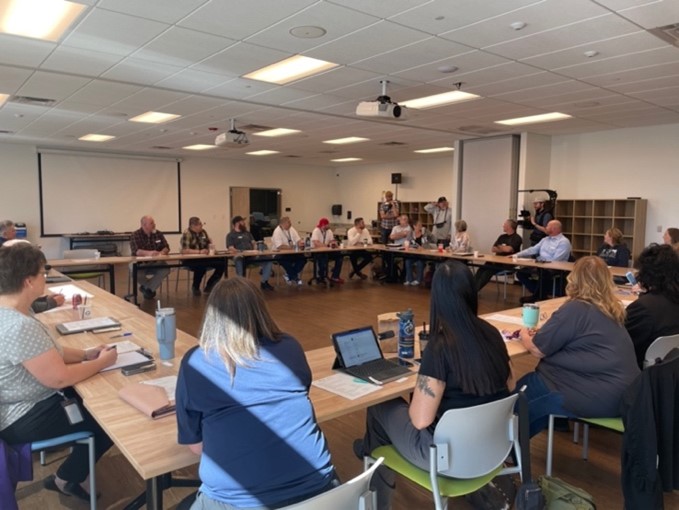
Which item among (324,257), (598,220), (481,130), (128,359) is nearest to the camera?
(128,359)

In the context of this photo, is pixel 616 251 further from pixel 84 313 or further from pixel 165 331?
pixel 84 313

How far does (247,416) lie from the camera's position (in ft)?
4.64

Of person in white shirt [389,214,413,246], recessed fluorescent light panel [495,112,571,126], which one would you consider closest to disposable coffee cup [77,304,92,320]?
recessed fluorescent light panel [495,112,571,126]

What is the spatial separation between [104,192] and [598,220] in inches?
429

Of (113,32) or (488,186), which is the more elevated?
(113,32)

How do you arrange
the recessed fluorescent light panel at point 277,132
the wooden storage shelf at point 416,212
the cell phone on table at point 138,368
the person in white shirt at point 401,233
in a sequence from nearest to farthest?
the cell phone on table at point 138,368 → the recessed fluorescent light panel at point 277,132 → the person in white shirt at point 401,233 → the wooden storage shelf at point 416,212

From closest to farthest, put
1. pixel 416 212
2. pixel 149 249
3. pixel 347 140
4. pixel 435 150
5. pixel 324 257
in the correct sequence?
1. pixel 149 249
2. pixel 324 257
3. pixel 347 140
4. pixel 435 150
5. pixel 416 212

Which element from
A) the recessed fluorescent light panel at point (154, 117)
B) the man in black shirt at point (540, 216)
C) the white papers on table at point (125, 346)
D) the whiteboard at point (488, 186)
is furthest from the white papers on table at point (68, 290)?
the whiteboard at point (488, 186)

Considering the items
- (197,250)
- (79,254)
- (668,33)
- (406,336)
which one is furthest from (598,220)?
(79,254)

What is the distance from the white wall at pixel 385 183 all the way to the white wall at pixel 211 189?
1.71 feet

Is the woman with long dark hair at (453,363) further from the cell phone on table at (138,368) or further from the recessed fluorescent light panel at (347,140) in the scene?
the recessed fluorescent light panel at (347,140)

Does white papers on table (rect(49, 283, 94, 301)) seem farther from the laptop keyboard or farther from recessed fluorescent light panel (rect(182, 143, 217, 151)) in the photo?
recessed fluorescent light panel (rect(182, 143, 217, 151))

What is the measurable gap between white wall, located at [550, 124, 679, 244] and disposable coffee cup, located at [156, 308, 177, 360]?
27.7 feet

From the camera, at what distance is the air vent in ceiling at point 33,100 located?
6.34 meters
